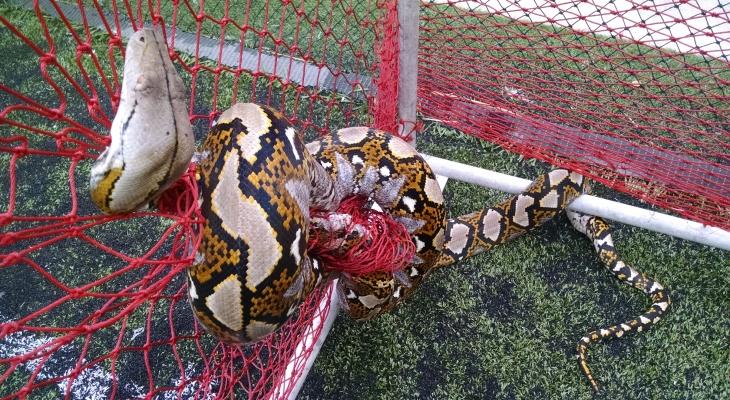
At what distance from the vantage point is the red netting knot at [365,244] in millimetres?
1778

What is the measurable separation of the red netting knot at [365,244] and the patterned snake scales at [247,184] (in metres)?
0.04

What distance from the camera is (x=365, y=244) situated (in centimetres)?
183

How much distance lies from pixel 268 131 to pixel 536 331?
193 cm

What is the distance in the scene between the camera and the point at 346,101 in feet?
12.0

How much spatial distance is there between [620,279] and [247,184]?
7.90 feet

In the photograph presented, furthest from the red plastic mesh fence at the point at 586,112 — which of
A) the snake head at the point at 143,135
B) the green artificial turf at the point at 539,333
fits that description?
the snake head at the point at 143,135

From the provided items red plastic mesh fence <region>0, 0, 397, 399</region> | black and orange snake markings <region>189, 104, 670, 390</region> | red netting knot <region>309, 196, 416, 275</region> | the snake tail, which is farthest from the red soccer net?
red netting knot <region>309, 196, 416, 275</region>

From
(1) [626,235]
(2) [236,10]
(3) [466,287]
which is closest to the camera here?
(3) [466,287]

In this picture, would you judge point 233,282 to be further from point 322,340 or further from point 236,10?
point 236,10

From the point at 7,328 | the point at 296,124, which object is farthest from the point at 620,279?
the point at 7,328

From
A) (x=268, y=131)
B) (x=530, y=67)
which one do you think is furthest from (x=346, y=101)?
(x=268, y=131)

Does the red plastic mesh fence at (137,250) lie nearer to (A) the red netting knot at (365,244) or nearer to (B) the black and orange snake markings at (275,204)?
(B) the black and orange snake markings at (275,204)

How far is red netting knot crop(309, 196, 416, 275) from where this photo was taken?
178 cm

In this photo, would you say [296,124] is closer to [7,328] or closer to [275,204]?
[275,204]
